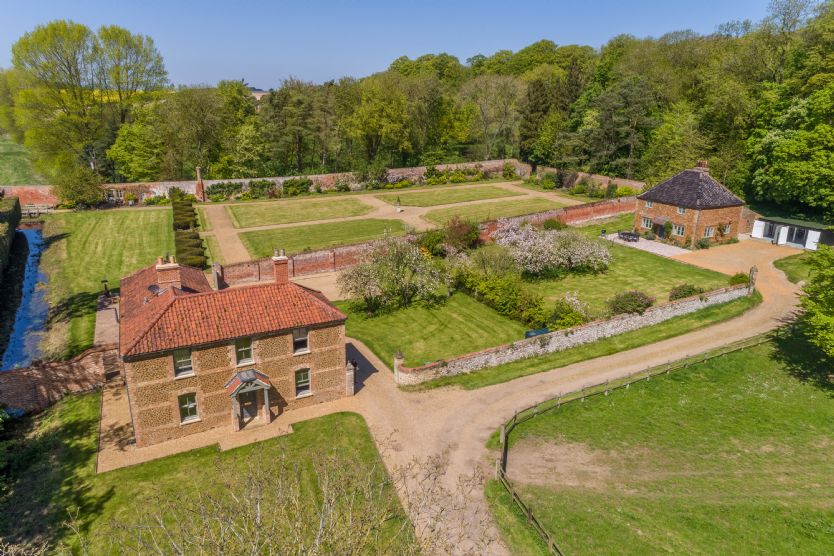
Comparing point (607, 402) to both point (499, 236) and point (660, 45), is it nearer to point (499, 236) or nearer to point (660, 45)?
point (499, 236)

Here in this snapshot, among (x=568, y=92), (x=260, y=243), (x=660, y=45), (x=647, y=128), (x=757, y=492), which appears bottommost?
(x=757, y=492)

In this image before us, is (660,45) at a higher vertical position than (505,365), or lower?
higher

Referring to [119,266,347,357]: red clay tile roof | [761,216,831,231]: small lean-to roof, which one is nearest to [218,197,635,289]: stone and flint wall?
[119,266,347,357]: red clay tile roof

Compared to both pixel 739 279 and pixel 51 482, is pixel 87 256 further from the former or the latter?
pixel 739 279

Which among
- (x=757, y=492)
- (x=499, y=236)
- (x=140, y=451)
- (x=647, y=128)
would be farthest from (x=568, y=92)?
(x=140, y=451)

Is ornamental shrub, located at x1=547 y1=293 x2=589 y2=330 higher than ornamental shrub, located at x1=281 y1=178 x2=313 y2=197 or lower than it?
lower

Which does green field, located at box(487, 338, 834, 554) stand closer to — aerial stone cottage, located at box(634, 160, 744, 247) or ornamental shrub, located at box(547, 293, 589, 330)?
ornamental shrub, located at box(547, 293, 589, 330)

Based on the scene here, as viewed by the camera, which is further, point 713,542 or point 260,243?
point 260,243
